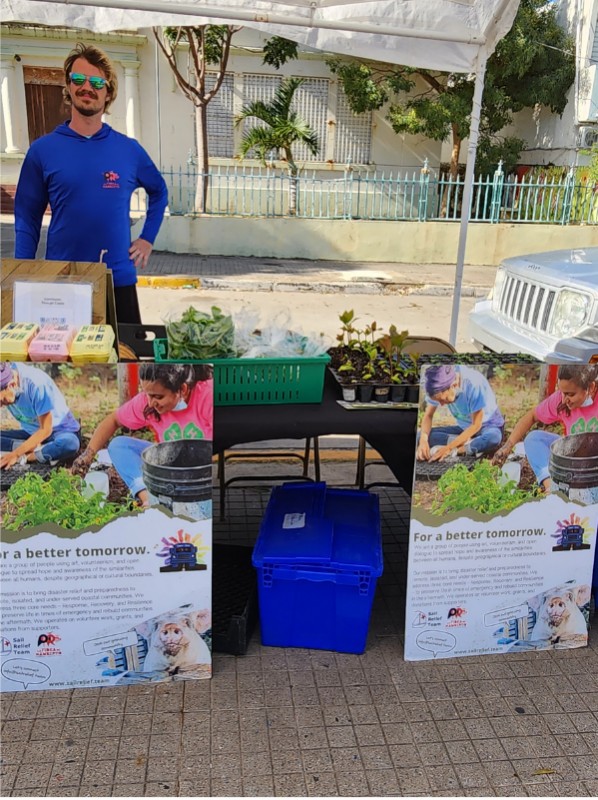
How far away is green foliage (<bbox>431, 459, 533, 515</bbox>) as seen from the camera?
2.59 m

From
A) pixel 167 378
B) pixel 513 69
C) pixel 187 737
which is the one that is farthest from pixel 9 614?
pixel 513 69

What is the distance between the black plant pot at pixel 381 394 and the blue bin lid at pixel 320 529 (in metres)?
0.59

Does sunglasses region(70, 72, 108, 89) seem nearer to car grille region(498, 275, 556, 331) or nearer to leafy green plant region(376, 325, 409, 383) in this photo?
leafy green plant region(376, 325, 409, 383)

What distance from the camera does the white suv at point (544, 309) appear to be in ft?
15.1

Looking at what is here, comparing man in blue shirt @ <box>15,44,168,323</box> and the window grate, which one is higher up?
the window grate

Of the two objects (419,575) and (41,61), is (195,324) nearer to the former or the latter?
(419,575)

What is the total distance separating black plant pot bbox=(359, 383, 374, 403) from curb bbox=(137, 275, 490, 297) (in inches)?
354

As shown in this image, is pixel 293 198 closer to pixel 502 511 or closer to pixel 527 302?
pixel 527 302

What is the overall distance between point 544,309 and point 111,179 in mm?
3129

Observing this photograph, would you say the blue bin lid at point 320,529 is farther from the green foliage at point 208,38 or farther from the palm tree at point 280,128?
the green foliage at point 208,38

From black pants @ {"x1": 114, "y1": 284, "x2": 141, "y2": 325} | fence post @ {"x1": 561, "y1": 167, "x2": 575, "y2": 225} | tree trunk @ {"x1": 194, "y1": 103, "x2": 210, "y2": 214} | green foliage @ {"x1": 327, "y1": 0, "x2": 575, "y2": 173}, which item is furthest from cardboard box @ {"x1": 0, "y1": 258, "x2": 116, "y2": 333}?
green foliage @ {"x1": 327, "y1": 0, "x2": 575, "y2": 173}

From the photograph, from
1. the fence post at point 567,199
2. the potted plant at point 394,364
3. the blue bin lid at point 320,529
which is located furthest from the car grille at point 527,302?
the fence post at point 567,199

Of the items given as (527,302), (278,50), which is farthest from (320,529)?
(278,50)

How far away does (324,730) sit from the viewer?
2.42 metres
